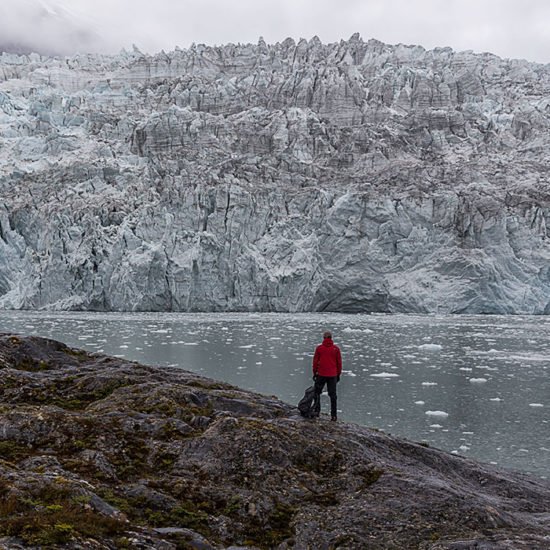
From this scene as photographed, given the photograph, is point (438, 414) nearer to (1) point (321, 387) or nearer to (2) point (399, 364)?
(1) point (321, 387)

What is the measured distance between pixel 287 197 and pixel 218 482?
4697cm

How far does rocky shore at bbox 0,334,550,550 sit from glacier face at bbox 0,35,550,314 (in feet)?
128

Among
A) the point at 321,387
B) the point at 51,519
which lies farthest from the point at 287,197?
the point at 51,519

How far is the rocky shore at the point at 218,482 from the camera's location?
4.02m

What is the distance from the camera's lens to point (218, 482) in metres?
4.99

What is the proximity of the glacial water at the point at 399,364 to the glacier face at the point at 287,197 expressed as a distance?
26.2 feet

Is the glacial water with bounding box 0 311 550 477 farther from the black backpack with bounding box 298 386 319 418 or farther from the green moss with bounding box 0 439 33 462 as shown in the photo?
the green moss with bounding box 0 439 33 462

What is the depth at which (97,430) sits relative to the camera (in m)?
5.50

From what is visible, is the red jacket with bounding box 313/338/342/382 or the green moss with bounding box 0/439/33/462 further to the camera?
the red jacket with bounding box 313/338/342/382

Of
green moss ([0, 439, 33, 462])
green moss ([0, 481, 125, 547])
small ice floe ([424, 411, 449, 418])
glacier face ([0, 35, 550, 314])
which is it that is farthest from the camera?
glacier face ([0, 35, 550, 314])

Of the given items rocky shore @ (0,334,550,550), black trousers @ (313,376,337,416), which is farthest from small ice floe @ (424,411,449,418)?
black trousers @ (313,376,337,416)

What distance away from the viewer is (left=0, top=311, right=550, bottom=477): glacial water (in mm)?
11477

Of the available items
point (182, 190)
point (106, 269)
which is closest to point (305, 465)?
point (106, 269)

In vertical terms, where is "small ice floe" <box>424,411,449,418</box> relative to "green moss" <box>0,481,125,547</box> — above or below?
below
